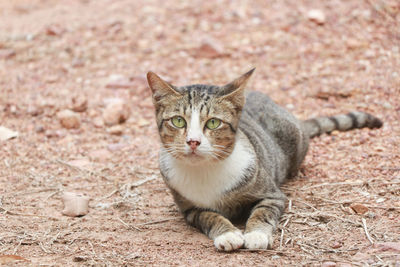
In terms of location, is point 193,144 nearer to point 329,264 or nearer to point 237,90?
point 237,90

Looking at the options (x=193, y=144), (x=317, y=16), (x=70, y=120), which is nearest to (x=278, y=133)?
(x=193, y=144)

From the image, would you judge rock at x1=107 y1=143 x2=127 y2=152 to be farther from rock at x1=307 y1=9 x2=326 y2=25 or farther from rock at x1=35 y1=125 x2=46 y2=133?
rock at x1=307 y1=9 x2=326 y2=25

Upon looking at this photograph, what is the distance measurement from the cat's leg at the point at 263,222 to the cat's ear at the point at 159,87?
120 cm

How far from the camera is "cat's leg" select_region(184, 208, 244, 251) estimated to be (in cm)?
395

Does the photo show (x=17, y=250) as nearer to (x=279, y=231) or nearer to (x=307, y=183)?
(x=279, y=231)

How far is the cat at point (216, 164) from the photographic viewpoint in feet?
13.5

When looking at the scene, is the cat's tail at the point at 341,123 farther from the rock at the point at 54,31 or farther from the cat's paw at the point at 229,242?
the rock at the point at 54,31

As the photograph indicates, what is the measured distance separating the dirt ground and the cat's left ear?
1.12m

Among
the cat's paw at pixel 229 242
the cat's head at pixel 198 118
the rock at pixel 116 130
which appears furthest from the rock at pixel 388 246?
the rock at pixel 116 130

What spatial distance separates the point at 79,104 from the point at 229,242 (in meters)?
4.02

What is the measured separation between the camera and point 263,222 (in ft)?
14.1

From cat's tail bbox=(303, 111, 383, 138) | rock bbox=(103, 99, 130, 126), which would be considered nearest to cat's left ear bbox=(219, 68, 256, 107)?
cat's tail bbox=(303, 111, 383, 138)

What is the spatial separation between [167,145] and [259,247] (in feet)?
3.66

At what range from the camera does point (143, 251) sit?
4059mm
